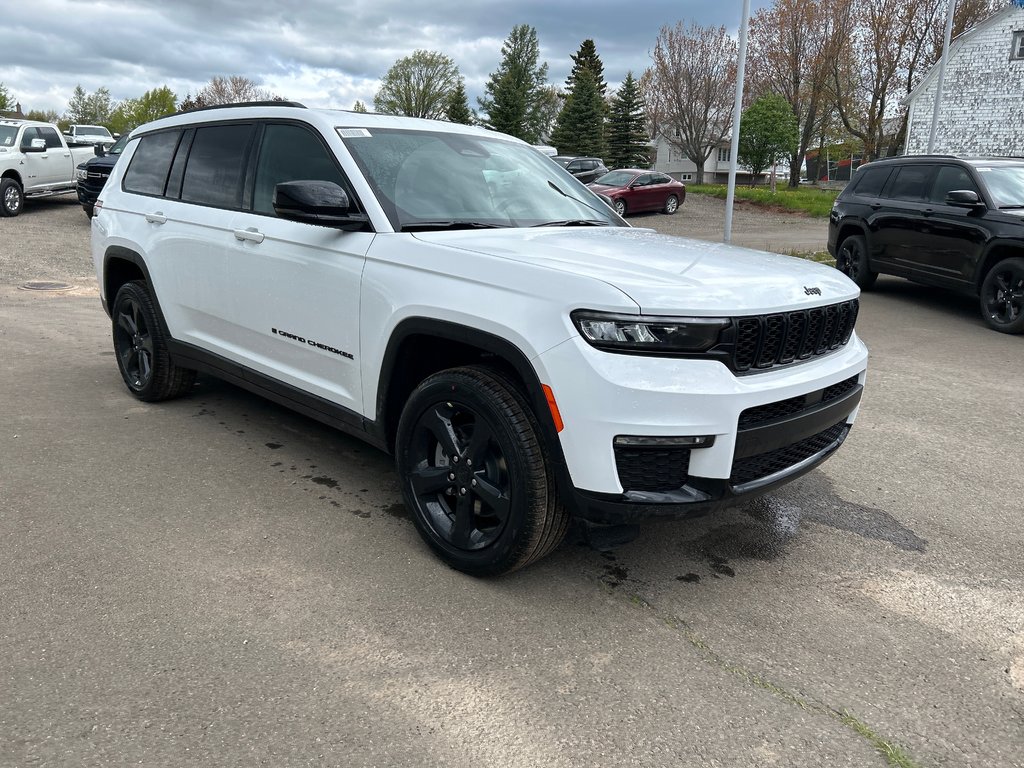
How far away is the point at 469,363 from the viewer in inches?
132

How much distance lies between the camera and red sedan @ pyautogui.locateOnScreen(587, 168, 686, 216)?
82.6ft

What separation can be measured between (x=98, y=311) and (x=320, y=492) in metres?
6.58

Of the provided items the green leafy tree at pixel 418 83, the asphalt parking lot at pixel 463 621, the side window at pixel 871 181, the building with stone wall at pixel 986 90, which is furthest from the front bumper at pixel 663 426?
the green leafy tree at pixel 418 83

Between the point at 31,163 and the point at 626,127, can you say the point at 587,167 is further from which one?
the point at 626,127

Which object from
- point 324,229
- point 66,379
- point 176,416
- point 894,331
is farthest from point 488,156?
point 894,331

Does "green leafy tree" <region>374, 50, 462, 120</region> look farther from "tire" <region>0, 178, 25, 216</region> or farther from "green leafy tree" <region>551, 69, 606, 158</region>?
"tire" <region>0, 178, 25, 216</region>

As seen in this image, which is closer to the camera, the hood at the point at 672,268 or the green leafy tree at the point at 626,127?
the hood at the point at 672,268

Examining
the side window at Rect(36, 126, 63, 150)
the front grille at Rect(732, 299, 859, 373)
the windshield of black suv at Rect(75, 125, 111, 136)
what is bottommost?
the front grille at Rect(732, 299, 859, 373)

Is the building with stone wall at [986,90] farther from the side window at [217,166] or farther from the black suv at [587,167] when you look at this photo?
the side window at [217,166]

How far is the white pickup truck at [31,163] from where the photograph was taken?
16172 millimetres

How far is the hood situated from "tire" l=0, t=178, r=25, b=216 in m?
16.5

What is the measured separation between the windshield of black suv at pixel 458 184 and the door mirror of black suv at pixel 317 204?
170 millimetres

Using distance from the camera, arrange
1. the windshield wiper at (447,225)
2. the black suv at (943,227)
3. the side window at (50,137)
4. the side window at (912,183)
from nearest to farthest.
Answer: the windshield wiper at (447,225)
the black suv at (943,227)
the side window at (912,183)
the side window at (50,137)

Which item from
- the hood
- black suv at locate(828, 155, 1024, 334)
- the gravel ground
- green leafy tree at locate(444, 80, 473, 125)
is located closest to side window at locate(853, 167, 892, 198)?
black suv at locate(828, 155, 1024, 334)
